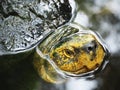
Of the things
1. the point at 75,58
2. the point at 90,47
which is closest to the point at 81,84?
the point at 75,58

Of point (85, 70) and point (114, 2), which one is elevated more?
point (114, 2)

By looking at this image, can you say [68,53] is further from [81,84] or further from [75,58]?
[81,84]

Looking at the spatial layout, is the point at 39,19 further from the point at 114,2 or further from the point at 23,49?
the point at 114,2

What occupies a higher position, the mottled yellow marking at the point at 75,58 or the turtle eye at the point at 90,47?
the turtle eye at the point at 90,47

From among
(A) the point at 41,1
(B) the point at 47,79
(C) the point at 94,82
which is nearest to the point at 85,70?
(C) the point at 94,82

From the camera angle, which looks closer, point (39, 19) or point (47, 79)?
point (47, 79)

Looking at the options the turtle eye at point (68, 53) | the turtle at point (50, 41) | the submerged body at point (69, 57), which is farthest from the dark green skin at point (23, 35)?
the turtle eye at point (68, 53)

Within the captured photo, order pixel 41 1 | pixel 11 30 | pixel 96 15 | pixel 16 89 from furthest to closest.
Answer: pixel 96 15, pixel 41 1, pixel 11 30, pixel 16 89

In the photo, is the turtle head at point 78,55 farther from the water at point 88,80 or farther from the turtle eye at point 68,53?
the water at point 88,80

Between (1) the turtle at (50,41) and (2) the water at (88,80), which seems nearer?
(2) the water at (88,80)
